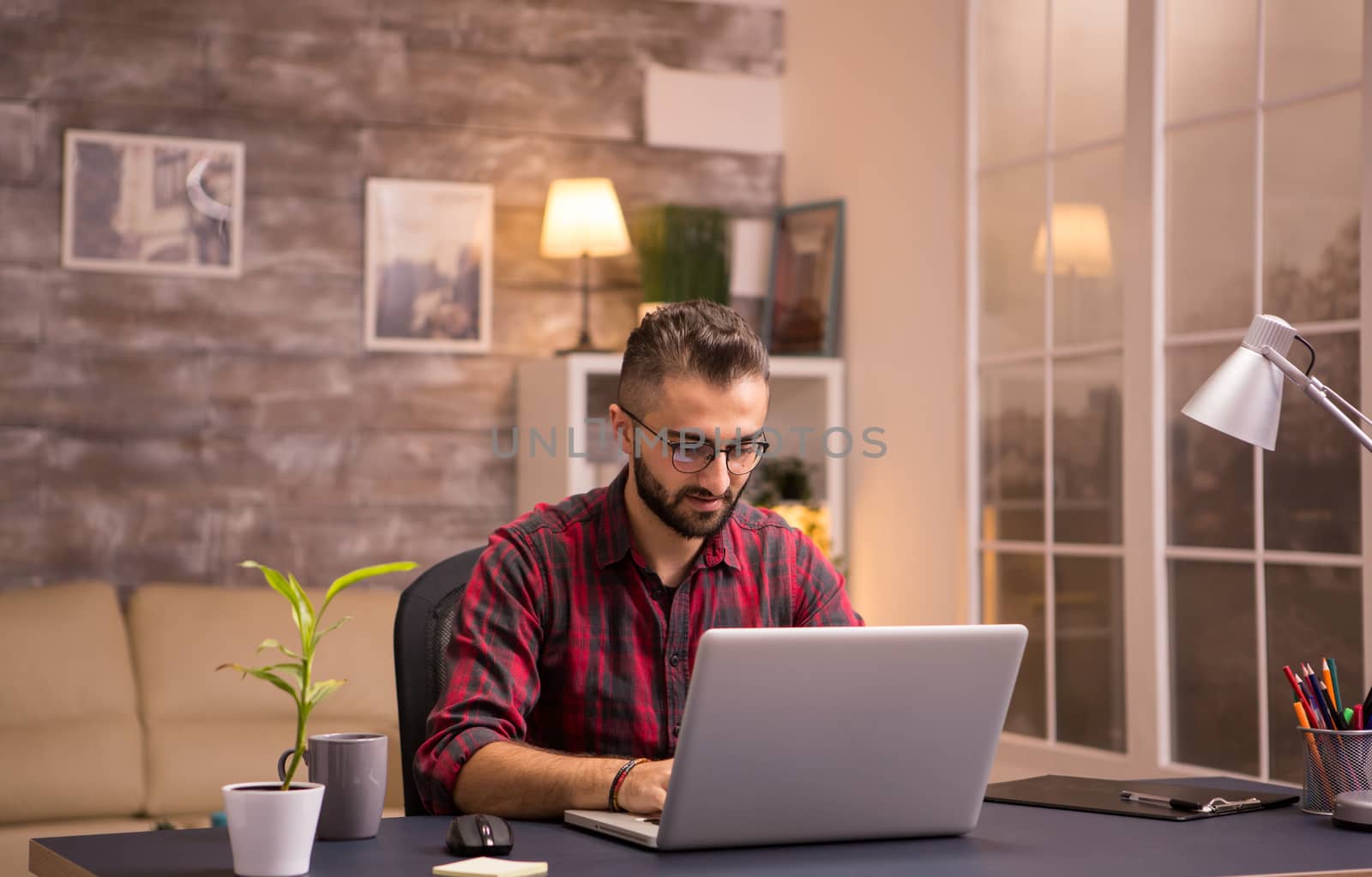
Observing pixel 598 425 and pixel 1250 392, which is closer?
pixel 1250 392

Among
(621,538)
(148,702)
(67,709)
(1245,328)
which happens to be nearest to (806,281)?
(1245,328)

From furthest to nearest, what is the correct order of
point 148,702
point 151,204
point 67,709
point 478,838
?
point 151,204
point 148,702
point 67,709
point 478,838

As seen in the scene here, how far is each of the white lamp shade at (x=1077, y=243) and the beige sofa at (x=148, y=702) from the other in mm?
1789

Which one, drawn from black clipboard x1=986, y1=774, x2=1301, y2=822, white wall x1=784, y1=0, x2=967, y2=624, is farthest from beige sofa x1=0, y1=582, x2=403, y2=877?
black clipboard x1=986, y1=774, x2=1301, y2=822

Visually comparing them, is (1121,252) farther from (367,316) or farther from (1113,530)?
(367,316)

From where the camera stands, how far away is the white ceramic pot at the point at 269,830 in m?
1.32

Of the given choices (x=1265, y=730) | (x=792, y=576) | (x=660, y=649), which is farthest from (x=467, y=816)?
(x=1265, y=730)

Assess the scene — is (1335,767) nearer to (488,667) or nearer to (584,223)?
(488,667)

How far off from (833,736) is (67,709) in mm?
2556

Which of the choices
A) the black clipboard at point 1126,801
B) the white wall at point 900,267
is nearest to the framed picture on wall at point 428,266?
the white wall at point 900,267

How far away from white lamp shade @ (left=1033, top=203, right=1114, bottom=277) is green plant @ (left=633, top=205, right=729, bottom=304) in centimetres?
103

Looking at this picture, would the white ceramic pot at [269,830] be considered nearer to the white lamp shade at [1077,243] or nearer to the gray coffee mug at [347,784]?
the gray coffee mug at [347,784]

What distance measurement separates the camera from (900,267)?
4.16 metres

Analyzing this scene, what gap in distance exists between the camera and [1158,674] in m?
3.29
